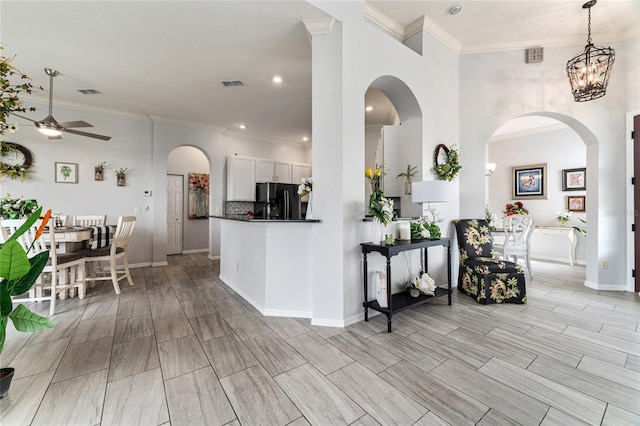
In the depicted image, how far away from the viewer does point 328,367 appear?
1854 mm

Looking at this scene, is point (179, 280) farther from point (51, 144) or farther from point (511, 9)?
point (511, 9)

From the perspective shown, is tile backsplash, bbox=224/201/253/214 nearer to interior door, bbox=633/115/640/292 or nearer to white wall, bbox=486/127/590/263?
white wall, bbox=486/127/590/263

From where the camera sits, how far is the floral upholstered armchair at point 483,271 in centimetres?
304

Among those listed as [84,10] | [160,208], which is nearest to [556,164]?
[84,10]

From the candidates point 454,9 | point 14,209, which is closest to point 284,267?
point 14,209

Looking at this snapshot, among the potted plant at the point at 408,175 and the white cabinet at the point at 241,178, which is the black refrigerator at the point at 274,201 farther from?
the potted plant at the point at 408,175

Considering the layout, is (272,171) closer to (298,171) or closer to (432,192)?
(298,171)

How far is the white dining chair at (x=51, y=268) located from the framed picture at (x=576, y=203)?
28.0ft

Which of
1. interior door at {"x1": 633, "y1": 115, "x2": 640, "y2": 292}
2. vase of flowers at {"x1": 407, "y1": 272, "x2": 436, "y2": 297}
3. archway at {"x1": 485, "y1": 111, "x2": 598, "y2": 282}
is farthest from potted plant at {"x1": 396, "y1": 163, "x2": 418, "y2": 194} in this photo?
interior door at {"x1": 633, "y1": 115, "x2": 640, "y2": 292}

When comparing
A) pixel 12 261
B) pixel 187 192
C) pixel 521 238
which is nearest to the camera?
pixel 12 261

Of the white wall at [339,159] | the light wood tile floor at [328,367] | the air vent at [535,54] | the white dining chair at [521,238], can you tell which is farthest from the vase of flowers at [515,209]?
the white wall at [339,159]

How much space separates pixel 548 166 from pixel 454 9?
458 centimetres

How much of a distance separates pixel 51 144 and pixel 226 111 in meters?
2.94

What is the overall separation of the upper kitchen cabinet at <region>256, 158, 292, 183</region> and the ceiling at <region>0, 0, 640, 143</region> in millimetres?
1973
